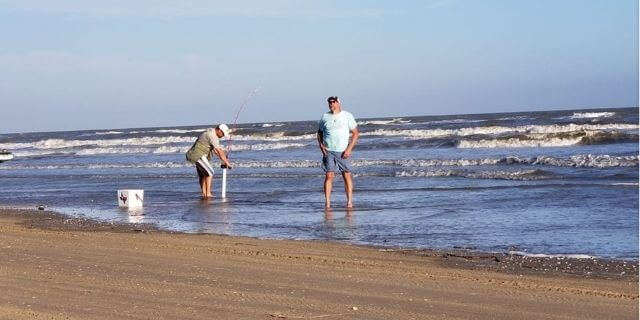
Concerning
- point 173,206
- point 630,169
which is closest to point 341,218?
point 173,206

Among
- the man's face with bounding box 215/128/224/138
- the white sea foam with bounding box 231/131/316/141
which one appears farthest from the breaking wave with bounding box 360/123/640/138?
the man's face with bounding box 215/128/224/138

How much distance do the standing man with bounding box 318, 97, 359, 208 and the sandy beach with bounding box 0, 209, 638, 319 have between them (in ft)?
12.0

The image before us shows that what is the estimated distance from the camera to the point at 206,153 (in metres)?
15.0

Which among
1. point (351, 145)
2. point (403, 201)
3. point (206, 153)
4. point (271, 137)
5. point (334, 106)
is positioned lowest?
point (403, 201)

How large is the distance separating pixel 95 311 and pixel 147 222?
261 inches

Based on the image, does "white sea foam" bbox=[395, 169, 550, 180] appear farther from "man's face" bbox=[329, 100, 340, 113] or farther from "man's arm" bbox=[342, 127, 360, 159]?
"man's face" bbox=[329, 100, 340, 113]

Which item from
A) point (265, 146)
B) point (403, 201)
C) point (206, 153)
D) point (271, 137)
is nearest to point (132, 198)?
point (206, 153)

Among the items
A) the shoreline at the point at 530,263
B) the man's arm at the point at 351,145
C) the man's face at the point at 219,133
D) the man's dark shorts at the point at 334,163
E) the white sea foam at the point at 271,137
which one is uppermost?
the man's face at the point at 219,133

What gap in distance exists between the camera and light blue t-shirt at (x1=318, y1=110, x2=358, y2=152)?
12.3 m

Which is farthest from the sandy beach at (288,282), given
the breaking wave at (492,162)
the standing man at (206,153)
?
the breaking wave at (492,162)

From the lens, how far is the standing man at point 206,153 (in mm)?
14852

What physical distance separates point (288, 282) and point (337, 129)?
21.0ft

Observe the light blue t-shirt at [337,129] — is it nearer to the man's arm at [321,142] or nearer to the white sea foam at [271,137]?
the man's arm at [321,142]

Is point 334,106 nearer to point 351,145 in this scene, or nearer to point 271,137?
point 351,145
